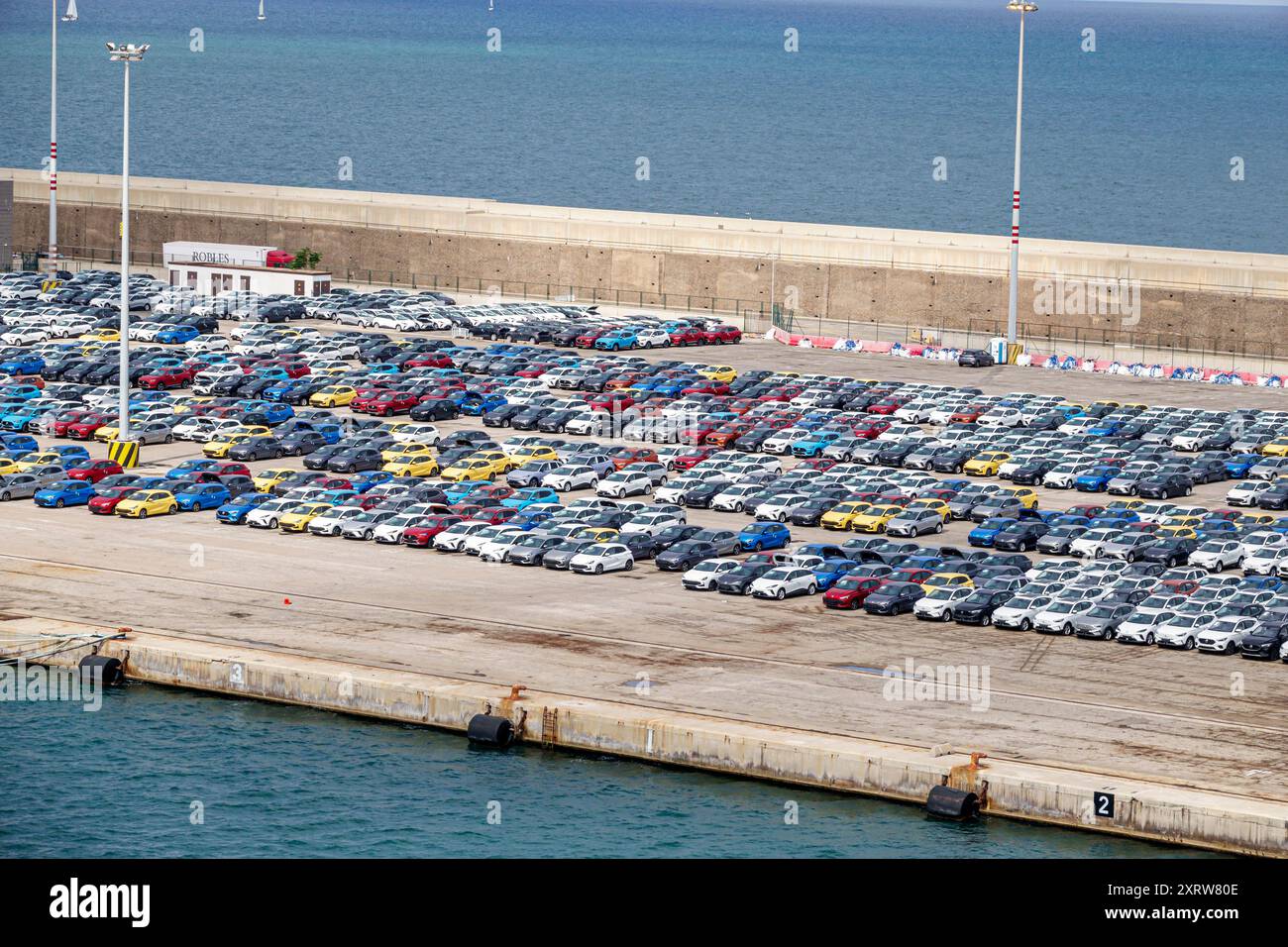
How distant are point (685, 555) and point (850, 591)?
7386 millimetres

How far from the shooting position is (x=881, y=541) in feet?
250

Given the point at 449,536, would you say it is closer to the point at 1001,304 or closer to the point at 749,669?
the point at 749,669

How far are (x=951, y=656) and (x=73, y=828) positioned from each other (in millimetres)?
26351

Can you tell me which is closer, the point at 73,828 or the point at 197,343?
the point at 73,828

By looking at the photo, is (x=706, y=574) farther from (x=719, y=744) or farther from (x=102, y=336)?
(x=102, y=336)

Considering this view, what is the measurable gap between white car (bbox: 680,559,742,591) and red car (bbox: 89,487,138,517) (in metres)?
23.3

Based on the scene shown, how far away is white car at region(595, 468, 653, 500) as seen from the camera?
86.2 meters

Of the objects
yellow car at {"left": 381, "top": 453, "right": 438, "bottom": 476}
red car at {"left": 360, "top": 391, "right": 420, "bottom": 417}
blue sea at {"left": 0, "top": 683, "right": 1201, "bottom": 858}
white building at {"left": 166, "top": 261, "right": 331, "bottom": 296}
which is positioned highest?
white building at {"left": 166, "top": 261, "right": 331, "bottom": 296}

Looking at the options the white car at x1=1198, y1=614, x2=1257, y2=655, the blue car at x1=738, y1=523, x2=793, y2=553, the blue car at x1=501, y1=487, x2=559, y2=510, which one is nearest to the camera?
the white car at x1=1198, y1=614, x2=1257, y2=655

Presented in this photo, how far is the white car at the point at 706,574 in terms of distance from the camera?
71250mm

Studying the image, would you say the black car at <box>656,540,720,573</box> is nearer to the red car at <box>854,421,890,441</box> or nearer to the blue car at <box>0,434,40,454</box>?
the red car at <box>854,421,890,441</box>

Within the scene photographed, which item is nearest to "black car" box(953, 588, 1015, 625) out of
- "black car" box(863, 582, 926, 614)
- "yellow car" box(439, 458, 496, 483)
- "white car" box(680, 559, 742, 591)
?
"black car" box(863, 582, 926, 614)

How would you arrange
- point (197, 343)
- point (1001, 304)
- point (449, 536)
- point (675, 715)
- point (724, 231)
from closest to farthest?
point (675, 715) < point (449, 536) < point (197, 343) < point (1001, 304) < point (724, 231)
